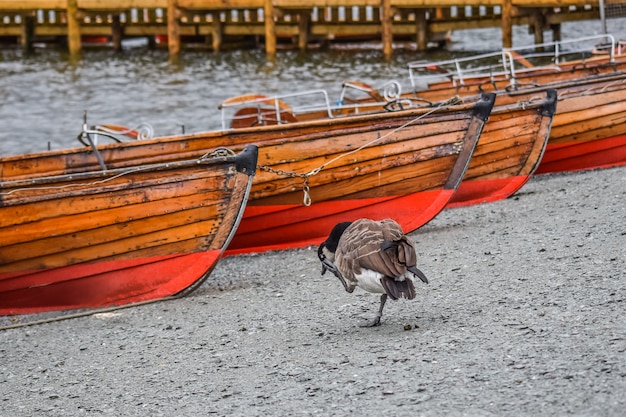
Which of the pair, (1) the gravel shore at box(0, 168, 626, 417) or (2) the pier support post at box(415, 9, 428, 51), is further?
(2) the pier support post at box(415, 9, 428, 51)

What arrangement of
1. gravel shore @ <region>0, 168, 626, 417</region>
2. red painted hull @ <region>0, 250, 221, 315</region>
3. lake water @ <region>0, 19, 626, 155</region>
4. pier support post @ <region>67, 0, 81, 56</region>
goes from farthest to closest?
pier support post @ <region>67, 0, 81, 56</region>, lake water @ <region>0, 19, 626, 155</region>, red painted hull @ <region>0, 250, 221, 315</region>, gravel shore @ <region>0, 168, 626, 417</region>

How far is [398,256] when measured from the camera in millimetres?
7090

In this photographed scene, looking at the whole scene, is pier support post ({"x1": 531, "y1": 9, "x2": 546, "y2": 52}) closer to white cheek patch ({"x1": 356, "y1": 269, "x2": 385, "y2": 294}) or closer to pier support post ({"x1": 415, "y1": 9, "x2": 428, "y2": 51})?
pier support post ({"x1": 415, "y1": 9, "x2": 428, "y2": 51})

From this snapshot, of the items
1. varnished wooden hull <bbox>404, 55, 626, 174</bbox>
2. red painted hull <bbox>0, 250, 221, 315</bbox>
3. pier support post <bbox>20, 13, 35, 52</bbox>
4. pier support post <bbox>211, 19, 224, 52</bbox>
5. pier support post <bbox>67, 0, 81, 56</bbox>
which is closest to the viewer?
red painted hull <bbox>0, 250, 221, 315</bbox>

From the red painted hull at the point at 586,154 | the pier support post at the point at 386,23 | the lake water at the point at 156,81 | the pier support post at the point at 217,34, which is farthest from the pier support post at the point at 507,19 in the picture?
the red painted hull at the point at 586,154

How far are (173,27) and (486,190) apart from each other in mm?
19632

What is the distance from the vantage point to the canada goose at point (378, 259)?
280 inches

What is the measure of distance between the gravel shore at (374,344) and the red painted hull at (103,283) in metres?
0.22

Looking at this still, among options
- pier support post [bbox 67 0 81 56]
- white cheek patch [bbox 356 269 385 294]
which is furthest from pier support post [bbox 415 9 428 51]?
white cheek patch [bbox 356 269 385 294]

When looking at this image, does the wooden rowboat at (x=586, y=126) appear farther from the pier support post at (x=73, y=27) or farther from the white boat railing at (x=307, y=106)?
the pier support post at (x=73, y=27)

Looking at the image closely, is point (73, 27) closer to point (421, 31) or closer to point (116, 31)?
point (116, 31)

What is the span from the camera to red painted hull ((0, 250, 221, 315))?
33.0 ft

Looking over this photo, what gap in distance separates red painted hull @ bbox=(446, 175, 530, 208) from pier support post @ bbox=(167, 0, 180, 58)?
1860 centimetres

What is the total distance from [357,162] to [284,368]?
456cm
